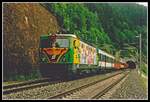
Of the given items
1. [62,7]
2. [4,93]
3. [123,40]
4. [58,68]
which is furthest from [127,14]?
[4,93]

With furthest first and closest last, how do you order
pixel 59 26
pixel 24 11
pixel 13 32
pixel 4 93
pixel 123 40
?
pixel 123 40 < pixel 59 26 < pixel 24 11 < pixel 13 32 < pixel 4 93

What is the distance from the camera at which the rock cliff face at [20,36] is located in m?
27.3

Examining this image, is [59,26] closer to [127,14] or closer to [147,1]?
[147,1]

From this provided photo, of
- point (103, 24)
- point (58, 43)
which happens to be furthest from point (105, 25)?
point (58, 43)

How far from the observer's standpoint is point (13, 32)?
29125 mm

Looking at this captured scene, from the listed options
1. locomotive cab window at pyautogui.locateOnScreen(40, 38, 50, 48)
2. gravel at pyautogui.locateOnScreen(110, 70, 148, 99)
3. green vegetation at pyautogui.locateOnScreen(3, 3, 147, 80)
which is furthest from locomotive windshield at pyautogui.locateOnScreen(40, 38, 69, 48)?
gravel at pyautogui.locateOnScreen(110, 70, 148, 99)

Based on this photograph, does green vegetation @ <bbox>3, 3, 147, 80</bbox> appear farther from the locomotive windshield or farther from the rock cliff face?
the locomotive windshield

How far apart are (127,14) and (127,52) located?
49.1 meters

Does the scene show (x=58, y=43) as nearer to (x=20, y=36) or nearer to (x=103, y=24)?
(x=20, y=36)

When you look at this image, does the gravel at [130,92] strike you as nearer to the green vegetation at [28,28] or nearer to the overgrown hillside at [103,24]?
the green vegetation at [28,28]

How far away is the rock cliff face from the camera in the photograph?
2731cm

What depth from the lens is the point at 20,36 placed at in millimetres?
30453

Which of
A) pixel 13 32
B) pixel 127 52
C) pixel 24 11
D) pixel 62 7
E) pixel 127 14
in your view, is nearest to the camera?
pixel 13 32

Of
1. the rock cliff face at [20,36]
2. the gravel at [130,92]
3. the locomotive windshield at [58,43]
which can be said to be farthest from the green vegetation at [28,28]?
the gravel at [130,92]
